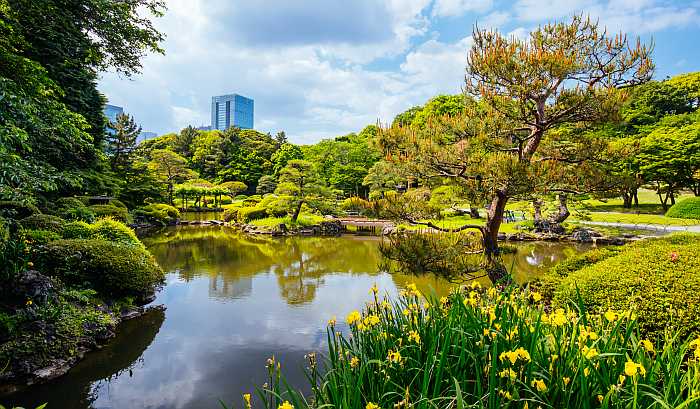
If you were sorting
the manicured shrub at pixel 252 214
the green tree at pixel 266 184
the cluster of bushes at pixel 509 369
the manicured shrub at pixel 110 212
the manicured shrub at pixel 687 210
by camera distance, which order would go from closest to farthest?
the cluster of bushes at pixel 509 369 → the manicured shrub at pixel 110 212 → the manicured shrub at pixel 687 210 → the manicured shrub at pixel 252 214 → the green tree at pixel 266 184

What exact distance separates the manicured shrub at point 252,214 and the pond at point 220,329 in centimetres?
752

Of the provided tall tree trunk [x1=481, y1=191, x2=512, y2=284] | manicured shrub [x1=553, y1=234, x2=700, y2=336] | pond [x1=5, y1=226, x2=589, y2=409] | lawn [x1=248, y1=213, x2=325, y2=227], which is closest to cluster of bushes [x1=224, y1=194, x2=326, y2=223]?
lawn [x1=248, y1=213, x2=325, y2=227]

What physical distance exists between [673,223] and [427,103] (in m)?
19.9

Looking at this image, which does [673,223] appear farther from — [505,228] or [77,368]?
[77,368]

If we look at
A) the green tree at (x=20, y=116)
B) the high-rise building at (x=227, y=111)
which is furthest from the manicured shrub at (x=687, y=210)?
the high-rise building at (x=227, y=111)

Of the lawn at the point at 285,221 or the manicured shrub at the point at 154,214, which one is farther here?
the manicured shrub at the point at 154,214

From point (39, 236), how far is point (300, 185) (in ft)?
36.3

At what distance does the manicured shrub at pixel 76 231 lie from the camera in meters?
6.73

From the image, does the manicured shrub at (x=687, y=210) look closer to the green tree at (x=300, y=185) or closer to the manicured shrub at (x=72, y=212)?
the green tree at (x=300, y=185)

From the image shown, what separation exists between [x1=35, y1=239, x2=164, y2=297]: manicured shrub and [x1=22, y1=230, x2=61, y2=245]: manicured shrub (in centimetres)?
66

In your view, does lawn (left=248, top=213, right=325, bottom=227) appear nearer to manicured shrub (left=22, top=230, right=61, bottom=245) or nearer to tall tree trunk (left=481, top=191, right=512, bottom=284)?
manicured shrub (left=22, top=230, right=61, bottom=245)

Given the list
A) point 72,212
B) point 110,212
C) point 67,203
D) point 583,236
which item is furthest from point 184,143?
point 583,236

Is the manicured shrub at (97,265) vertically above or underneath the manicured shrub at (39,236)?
underneath

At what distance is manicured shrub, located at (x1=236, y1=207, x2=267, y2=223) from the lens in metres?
18.2
